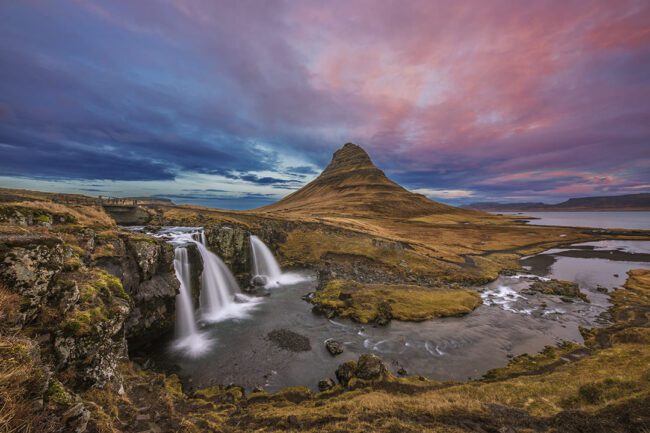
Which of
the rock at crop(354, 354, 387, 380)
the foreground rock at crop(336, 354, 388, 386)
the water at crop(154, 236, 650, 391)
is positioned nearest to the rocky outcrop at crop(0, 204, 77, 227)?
the water at crop(154, 236, 650, 391)

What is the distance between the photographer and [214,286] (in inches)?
1516

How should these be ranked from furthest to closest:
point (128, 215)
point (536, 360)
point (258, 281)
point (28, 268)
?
point (128, 215), point (258, 281), point (536, 360), point (28, 268)

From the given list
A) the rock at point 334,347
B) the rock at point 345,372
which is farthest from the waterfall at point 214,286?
the rock at point 345,372

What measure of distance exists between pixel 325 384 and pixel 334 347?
5.52 meters

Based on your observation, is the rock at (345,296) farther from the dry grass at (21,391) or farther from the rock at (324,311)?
the dry grass at (21,391)

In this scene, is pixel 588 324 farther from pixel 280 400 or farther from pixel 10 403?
pixel 10 403

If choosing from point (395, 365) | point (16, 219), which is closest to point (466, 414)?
point (395, 365)

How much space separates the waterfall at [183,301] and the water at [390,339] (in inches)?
75.1

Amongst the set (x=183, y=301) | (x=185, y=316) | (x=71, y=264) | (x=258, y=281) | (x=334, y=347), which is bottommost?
(x=334, y=347)

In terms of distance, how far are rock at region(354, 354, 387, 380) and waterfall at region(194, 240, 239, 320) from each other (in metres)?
21.2

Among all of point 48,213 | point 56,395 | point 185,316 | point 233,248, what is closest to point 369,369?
point 56,395

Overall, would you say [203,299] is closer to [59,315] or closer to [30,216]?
[30,216]

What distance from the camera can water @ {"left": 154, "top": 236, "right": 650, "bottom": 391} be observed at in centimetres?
2306

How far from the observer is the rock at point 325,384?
2059 centimetres
